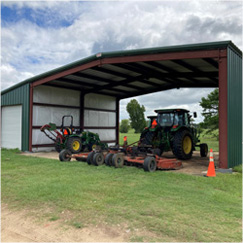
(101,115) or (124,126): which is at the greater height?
(101,115)

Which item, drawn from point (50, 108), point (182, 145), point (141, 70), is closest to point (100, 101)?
point (50, 108)

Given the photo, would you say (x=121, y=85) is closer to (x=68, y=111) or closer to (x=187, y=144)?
(x=68, y=111)

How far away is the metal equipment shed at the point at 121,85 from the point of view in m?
8.85

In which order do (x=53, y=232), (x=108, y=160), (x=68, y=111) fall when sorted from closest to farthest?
(x=53, y=232), (x=108, y=160), (x=68, y=111)

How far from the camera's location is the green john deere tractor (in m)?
11.5

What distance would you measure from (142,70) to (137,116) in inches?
1421

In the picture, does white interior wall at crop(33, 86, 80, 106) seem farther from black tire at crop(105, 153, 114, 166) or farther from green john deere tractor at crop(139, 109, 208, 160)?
black tire at crop(105, 153, 114, 166)

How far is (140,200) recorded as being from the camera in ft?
17.1

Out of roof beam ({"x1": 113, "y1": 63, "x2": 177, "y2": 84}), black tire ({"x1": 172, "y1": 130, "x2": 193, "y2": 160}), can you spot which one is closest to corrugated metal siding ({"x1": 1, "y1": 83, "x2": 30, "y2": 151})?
roof beam ({"x1": 113, "y1": 63, "x2": 177, "y2": 84})

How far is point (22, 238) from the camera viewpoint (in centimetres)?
371

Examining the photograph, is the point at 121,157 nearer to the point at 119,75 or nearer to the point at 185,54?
the point at 185,54

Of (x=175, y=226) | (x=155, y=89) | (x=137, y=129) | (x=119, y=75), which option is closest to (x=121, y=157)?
(x=175, y=226)

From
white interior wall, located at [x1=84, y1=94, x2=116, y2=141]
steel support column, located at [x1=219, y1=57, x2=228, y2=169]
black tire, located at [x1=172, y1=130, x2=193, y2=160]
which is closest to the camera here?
steel support column, located at [x1=219, y1=57, x2=228, y2=169]

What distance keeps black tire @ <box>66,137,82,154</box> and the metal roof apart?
11.2 feet
